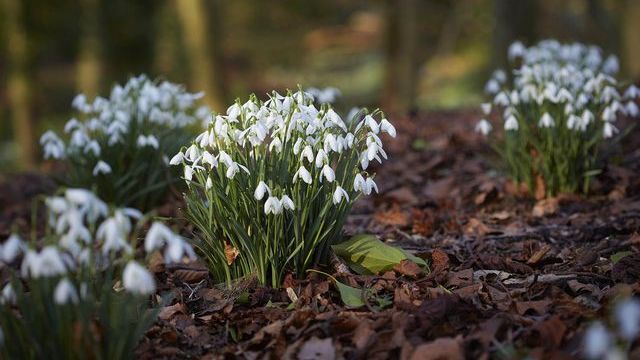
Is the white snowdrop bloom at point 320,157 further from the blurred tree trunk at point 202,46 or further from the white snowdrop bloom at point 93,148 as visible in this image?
the blurred tree trunk at point 202,46

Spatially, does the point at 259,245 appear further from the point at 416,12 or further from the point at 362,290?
the point at 416,12

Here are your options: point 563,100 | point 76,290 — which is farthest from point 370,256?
point 563,100

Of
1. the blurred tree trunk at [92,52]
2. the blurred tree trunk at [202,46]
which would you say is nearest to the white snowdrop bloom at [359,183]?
the blurred tree trunk at [202,46]

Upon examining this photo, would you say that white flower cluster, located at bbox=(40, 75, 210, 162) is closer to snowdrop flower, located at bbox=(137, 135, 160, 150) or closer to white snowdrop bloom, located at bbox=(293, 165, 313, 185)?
snowdrop flower, located at bbox=(137, 135, 160, 150)

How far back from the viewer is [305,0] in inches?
863

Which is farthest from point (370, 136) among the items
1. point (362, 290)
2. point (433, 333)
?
point (433, 333)

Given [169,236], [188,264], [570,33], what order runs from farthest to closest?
[570,33] → [188,264] → [169,236]

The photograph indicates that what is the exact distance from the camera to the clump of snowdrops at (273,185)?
2.69 metres

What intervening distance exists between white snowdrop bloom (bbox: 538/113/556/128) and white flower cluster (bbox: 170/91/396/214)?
4.30 feet

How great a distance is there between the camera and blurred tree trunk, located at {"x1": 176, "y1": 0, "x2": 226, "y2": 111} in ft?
27.4

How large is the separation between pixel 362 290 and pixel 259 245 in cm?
40

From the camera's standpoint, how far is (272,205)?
101 inches

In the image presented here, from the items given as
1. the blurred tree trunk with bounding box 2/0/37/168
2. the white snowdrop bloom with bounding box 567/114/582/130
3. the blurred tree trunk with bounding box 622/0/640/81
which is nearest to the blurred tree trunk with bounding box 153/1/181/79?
the blurred tree trunk with bounding box 2/0/37/168

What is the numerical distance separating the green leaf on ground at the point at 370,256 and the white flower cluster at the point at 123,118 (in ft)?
4.87
